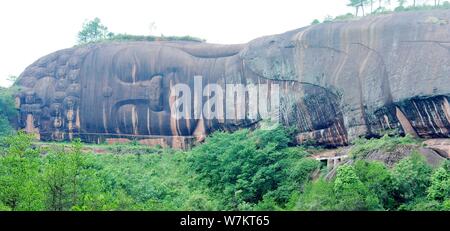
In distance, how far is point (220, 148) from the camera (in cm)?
1947

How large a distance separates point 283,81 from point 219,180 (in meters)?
4.80

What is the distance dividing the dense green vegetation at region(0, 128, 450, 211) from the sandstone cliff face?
142 cm

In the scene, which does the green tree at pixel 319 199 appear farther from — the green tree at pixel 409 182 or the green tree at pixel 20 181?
the green tree at pixel 20 181

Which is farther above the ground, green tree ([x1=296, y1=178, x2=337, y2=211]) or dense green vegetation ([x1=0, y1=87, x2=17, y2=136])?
dense green vegetation ([x1=0, y1=87, x2=17, y2=136])

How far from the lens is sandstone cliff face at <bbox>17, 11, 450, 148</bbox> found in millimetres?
17469

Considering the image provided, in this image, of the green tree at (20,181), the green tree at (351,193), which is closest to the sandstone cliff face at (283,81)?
the green tree at (351,193)

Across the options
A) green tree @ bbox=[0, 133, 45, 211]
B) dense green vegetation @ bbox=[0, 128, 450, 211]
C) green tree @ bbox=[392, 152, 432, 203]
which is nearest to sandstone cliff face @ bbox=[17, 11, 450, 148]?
dense green vegetation @ bbox=[0, 128, 450, 211]

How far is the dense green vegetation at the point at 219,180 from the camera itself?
1099cm

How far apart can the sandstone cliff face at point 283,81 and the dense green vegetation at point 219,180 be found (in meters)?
1.42

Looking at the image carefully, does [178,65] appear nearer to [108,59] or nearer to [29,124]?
[108,59]

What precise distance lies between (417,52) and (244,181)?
19.8ft

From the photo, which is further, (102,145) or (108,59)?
(108,59)

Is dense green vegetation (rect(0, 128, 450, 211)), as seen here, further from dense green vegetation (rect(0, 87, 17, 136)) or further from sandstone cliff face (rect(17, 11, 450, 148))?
dense green vegetation (rect(0, 87, 17, 136))
